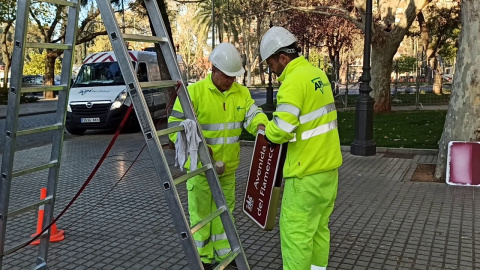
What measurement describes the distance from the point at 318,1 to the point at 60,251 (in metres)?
24.0

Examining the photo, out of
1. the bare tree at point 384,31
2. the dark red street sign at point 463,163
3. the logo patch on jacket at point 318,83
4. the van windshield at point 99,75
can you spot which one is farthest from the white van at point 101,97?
the logo patch on jacket at point 318,83

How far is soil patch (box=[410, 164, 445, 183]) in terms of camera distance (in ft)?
26.1

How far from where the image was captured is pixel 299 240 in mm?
3379

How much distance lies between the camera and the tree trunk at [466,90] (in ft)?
25.3

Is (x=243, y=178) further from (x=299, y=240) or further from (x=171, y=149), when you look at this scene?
(x=299, y=240)

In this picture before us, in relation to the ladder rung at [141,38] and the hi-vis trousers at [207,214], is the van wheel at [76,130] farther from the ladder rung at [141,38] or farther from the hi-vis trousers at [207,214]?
the ladder rung at [141,38]

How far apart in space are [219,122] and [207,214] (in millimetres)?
772

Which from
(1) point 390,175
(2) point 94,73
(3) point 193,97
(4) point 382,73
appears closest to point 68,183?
(3) point 193,97

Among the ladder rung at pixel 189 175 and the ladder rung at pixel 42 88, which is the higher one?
the ladder rung at pixel 42 88

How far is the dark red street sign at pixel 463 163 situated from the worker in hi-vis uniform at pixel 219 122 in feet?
16.1

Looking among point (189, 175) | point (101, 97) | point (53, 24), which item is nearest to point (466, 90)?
point (189, 175)

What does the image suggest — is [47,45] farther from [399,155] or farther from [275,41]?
[399,155]

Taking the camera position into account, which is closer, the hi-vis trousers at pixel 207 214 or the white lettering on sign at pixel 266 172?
the white lettering on sign at pixel 266 172

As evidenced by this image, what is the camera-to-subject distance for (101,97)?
14008 mm
